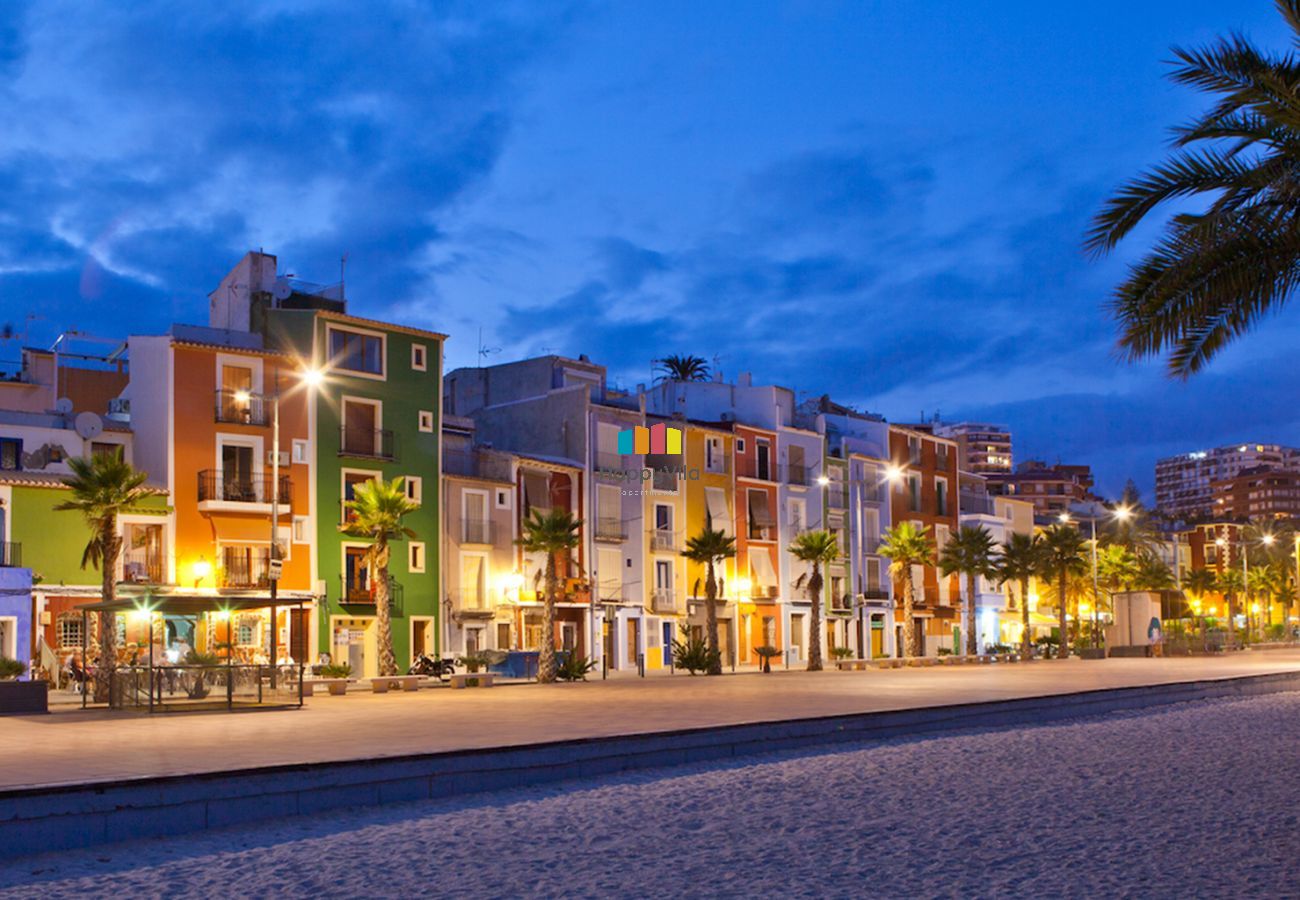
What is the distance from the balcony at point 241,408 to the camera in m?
47.2

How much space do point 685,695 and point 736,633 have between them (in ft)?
120

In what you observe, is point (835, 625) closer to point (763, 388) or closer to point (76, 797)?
point (763, 388)

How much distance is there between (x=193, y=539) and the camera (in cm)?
4559

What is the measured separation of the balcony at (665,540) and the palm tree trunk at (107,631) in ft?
110

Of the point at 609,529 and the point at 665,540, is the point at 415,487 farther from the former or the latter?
the point at 665,540

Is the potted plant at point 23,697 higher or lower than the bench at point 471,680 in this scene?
higher

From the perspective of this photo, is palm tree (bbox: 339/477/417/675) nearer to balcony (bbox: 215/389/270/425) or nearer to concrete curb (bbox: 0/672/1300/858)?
balcony (bbox: 215/389/270/425)

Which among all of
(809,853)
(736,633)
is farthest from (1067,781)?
(736,633)

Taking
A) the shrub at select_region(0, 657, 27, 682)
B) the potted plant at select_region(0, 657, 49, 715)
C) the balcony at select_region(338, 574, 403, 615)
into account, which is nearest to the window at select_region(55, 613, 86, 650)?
the shrub at select_region(0, 657, 27, 682)

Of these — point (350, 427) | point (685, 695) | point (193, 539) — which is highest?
point (350, 427)

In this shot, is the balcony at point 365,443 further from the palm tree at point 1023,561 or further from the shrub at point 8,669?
the palm tree at point 1023,561

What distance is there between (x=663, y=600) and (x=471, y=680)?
2552 cm

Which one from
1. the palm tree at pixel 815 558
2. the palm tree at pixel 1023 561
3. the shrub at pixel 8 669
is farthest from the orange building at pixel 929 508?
the shrub at pixel 8 669

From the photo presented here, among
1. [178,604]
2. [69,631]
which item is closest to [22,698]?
[178,604]
